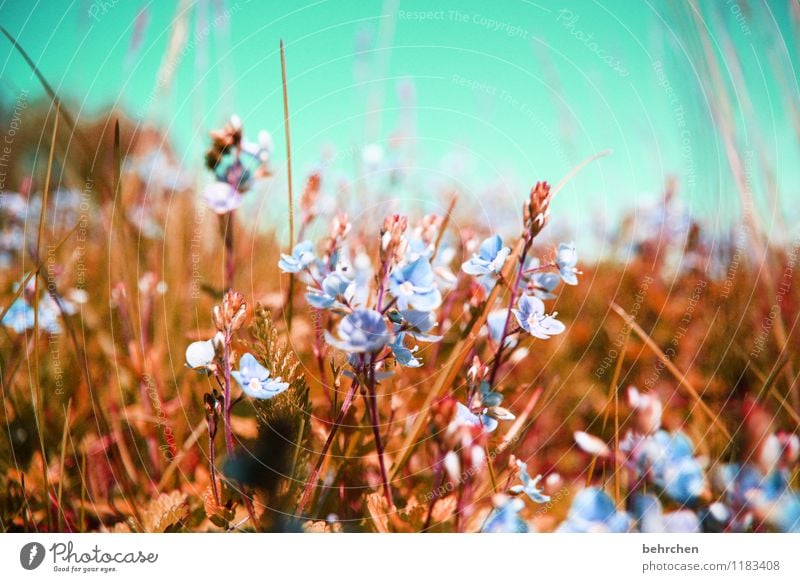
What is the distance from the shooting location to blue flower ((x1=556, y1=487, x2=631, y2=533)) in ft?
3.29

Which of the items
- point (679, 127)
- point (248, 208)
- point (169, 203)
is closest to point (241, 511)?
point (248, 208)

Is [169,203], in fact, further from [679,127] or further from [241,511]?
[679,127]

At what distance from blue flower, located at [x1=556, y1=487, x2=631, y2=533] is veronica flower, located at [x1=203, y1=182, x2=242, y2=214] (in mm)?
829

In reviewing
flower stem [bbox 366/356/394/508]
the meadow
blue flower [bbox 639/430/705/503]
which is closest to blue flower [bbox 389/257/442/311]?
the meadow

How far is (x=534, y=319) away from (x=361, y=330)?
30 cm

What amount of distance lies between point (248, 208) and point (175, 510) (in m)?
0.88

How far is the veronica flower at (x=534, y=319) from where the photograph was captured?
893 mm

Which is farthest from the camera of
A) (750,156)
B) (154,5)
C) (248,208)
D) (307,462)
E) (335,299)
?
(248,208)

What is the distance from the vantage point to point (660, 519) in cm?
106

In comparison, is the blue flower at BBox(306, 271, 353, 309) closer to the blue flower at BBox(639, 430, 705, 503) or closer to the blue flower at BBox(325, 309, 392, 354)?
the blue flower at BBox(325, 309, 392, 354)

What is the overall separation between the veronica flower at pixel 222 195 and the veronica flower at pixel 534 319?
1.81 feet

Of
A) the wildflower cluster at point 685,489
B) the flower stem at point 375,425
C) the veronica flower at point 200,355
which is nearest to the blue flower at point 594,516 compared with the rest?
the wildflower cluster at point 685,489

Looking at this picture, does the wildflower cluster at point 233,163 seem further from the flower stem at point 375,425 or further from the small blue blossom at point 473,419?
the small blue blossom at point 473,419

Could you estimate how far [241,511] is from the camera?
3.18ft
